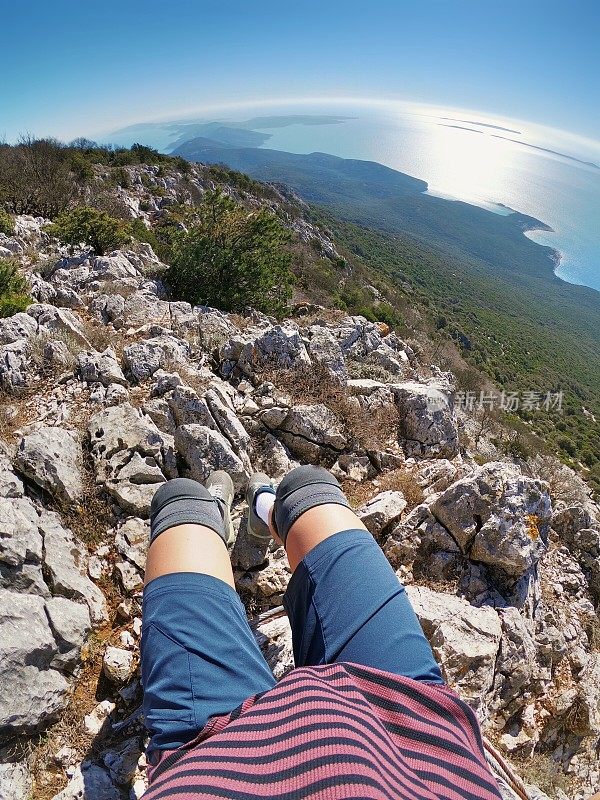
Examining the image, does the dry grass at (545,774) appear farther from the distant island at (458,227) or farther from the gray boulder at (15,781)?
the distant island at (458,227)

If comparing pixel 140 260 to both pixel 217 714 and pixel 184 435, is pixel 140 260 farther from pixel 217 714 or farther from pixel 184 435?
pixel 217 714

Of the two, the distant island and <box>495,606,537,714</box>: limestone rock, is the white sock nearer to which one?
<box>495,606,537,714</box>: limestone rock

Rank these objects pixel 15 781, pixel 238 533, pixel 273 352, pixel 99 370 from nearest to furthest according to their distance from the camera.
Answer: pixel 15 781 < pixel 238 533 < pixel 99 370 < pixel 273 352

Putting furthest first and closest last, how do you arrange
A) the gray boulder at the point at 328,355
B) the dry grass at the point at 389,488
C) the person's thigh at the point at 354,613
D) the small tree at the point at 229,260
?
the small tree at the point at 229,260, the gray boulder at the point at 328,355, the dry grass at the point at 389,488, the person's thigh at the point at 354,613

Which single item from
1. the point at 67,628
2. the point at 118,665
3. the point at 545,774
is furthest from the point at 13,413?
the point at 545,774

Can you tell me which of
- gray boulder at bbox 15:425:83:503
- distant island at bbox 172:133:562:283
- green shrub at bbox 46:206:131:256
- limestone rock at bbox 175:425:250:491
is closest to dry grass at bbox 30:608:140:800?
gray boulder at bbox 15:425:83:503

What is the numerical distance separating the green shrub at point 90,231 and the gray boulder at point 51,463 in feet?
37.6

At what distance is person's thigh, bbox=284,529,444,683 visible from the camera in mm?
1759

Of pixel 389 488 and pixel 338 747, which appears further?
pixel 389 488

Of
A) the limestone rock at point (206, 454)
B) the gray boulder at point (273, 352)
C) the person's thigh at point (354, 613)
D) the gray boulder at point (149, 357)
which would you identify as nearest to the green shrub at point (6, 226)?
the gray boulder at point (149, 357)

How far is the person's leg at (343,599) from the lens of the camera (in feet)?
5.81

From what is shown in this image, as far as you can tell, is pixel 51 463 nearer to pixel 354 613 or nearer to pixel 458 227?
pixel 354 613

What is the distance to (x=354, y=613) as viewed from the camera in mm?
1862

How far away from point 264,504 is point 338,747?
2.19 meters
